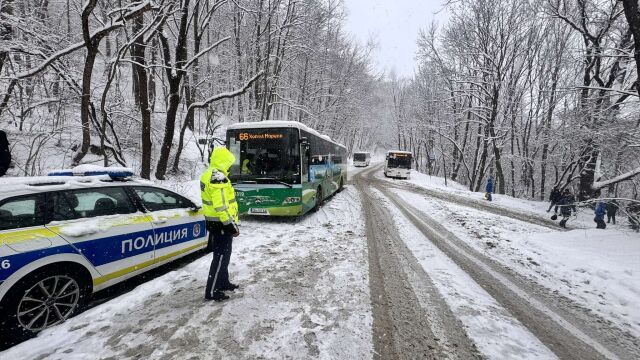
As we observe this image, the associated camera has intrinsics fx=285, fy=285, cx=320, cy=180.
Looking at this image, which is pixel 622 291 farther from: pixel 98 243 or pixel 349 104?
pixel 349 104

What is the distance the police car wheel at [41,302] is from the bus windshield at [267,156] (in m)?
5.27

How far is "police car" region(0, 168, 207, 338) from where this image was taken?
305cm

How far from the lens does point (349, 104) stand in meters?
35.1

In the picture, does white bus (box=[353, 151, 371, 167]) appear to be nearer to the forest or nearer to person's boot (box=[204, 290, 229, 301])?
the forest

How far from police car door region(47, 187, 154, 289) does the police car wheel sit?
25cm

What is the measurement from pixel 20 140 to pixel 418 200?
1628cm

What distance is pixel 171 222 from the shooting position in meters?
5.03

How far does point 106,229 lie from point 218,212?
1526mm

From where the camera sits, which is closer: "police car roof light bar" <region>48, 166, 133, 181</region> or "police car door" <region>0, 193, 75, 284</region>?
"police car door" <region>0, 193, 75, 284</region>

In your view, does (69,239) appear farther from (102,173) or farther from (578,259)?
(578,259)

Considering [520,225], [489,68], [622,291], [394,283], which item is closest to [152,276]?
[394,283]

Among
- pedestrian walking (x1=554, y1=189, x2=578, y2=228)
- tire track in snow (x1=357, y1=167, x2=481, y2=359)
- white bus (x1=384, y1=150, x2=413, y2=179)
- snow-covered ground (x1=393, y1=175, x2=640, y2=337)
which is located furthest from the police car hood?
white bus (x1=384, y1=150, x2=413, y2=179)

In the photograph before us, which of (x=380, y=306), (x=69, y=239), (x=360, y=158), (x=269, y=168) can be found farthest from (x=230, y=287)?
(x=360, y=158)

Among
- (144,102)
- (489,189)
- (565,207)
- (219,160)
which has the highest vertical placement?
(144,102)
